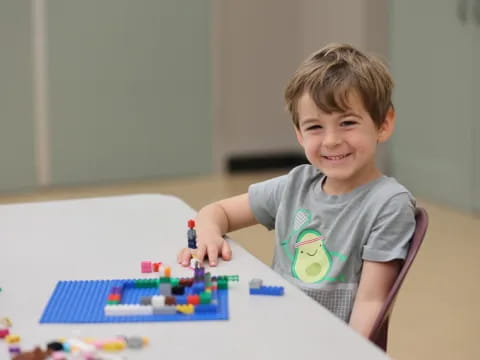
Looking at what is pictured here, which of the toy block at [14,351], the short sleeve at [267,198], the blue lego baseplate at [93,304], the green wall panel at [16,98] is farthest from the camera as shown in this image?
the green wall panel at [16,98]

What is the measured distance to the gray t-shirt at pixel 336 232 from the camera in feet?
4.40

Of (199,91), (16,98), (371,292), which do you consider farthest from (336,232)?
(199,91)

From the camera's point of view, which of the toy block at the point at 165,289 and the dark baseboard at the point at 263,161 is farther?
the dark baseboard at the point at 263,161

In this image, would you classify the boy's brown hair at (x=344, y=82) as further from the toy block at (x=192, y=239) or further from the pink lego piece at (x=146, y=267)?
→ the pink lego piece at (x=146, y=267)

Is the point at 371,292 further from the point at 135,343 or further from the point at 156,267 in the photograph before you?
the point at 135,343

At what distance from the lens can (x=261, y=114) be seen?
538cm

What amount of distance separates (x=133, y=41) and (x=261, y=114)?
1086 millimetres

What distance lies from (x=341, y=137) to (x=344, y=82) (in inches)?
3.5

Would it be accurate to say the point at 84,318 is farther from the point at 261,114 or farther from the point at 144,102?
the point at 261,114

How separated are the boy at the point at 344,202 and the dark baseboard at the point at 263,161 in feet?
12.5

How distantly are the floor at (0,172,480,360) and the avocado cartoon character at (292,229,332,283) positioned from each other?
997 mm

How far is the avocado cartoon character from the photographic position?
4.66ft

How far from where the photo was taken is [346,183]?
1.47 metres

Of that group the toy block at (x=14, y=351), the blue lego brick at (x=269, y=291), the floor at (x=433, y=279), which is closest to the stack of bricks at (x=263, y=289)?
the blue lego brick at (x=269, y=291)
